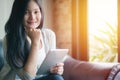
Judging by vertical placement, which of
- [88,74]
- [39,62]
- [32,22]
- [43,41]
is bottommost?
[88,74]

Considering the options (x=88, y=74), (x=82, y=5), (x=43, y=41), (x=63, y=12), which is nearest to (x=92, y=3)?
(x=82, y=5)

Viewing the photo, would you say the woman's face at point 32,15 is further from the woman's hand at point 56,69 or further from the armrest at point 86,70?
the armrest at point 86,70

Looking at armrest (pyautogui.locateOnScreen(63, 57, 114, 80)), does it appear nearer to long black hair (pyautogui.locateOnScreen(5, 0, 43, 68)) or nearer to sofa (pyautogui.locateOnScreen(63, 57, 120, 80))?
sofa (pyautogui.locateOnScreen(63, 57, 120, 80))

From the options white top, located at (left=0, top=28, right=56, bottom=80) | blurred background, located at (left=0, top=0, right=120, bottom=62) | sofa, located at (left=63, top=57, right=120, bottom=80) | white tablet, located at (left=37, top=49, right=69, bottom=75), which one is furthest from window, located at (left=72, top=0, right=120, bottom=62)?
white tablet, located at (left=37, top=49, right=69, bottom=75)

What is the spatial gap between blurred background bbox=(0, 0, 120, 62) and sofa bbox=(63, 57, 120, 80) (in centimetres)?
Result: 72

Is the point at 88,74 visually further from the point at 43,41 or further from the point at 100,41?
the point at 100,41

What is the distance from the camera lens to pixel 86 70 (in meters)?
1.89

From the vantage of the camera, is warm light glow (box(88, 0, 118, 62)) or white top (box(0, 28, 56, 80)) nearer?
white top (box(0, 28, 56, 80))

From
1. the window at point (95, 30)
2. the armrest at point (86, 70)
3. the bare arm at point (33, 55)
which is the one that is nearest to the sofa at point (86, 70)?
the armrest at point (86, 70)

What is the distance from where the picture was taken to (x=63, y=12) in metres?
2.98

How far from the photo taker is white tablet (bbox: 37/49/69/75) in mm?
1360

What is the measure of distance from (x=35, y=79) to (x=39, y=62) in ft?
0.37

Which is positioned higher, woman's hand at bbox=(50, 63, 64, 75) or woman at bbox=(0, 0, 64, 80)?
woman at bbox=(0, 0, 64, 80)

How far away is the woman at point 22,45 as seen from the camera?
4.33 feet
